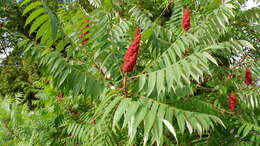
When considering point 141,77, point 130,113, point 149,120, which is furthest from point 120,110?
point 141,77

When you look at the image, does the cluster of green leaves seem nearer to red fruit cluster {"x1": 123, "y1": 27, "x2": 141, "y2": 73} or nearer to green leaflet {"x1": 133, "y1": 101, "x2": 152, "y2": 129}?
green leaflet {"x1": 133, "y1": 101, "x2": 152, "y2": 129}

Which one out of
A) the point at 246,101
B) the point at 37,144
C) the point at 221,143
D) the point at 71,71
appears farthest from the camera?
the point at 37,144

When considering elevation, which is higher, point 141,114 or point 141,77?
point 141,77

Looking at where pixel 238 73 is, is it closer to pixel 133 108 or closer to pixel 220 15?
pixel 220 15

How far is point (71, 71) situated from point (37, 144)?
153 centimetres

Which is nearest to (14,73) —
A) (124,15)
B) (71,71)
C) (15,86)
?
(15,86)

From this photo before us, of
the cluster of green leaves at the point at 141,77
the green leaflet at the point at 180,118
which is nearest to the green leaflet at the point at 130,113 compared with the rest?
the cluster of green leaves at the point at 141,77

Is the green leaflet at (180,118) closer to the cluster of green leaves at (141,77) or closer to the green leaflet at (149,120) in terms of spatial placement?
the cluster of green leaves at (141,77)

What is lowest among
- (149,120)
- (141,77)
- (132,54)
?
(149,120)

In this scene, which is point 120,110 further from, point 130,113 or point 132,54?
point 132,54

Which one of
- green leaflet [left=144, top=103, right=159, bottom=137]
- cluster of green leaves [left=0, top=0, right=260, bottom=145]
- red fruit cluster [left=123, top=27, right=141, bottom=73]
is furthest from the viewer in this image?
red fruit cluster [left=123, top=27, right=141, bottom=73]

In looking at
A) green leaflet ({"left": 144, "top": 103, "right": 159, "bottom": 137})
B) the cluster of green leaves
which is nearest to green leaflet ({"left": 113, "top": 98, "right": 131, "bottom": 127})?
the cluster of green leaves

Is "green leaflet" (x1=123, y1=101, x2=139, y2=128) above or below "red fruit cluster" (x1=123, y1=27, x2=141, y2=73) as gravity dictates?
below

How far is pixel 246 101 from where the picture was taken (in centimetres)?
259
